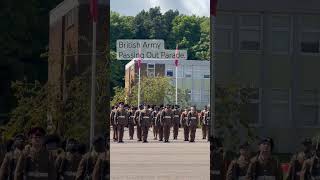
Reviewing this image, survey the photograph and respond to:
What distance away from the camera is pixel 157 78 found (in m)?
51.9

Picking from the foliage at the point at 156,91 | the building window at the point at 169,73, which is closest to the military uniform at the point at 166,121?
the foliage at the point at 156,91

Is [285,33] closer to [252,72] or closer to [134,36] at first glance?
[252,72]

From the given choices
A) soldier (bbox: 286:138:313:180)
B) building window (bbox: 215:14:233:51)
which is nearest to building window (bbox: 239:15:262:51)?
building window (bbox: 215:14:233:51)

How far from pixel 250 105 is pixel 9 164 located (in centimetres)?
308

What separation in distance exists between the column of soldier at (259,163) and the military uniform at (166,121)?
15328 millimetres

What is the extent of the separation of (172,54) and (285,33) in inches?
1410

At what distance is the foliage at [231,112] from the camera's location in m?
8.47

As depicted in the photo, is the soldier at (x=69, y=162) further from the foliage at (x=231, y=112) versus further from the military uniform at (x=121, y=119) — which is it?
the military uniform at (x=121, y=119)

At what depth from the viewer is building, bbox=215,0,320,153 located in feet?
27.5

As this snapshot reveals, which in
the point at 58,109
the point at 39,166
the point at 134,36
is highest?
the point at 134,36

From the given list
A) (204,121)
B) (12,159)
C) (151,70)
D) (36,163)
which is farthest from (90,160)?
(151,70)

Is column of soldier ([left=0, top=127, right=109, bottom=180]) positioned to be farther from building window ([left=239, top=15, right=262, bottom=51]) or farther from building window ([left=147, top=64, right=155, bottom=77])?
building window ([left=147, top=64, right=155, bottom=77])

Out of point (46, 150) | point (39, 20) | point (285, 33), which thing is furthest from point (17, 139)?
point (285, 33)

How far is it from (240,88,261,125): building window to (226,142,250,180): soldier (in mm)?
371
